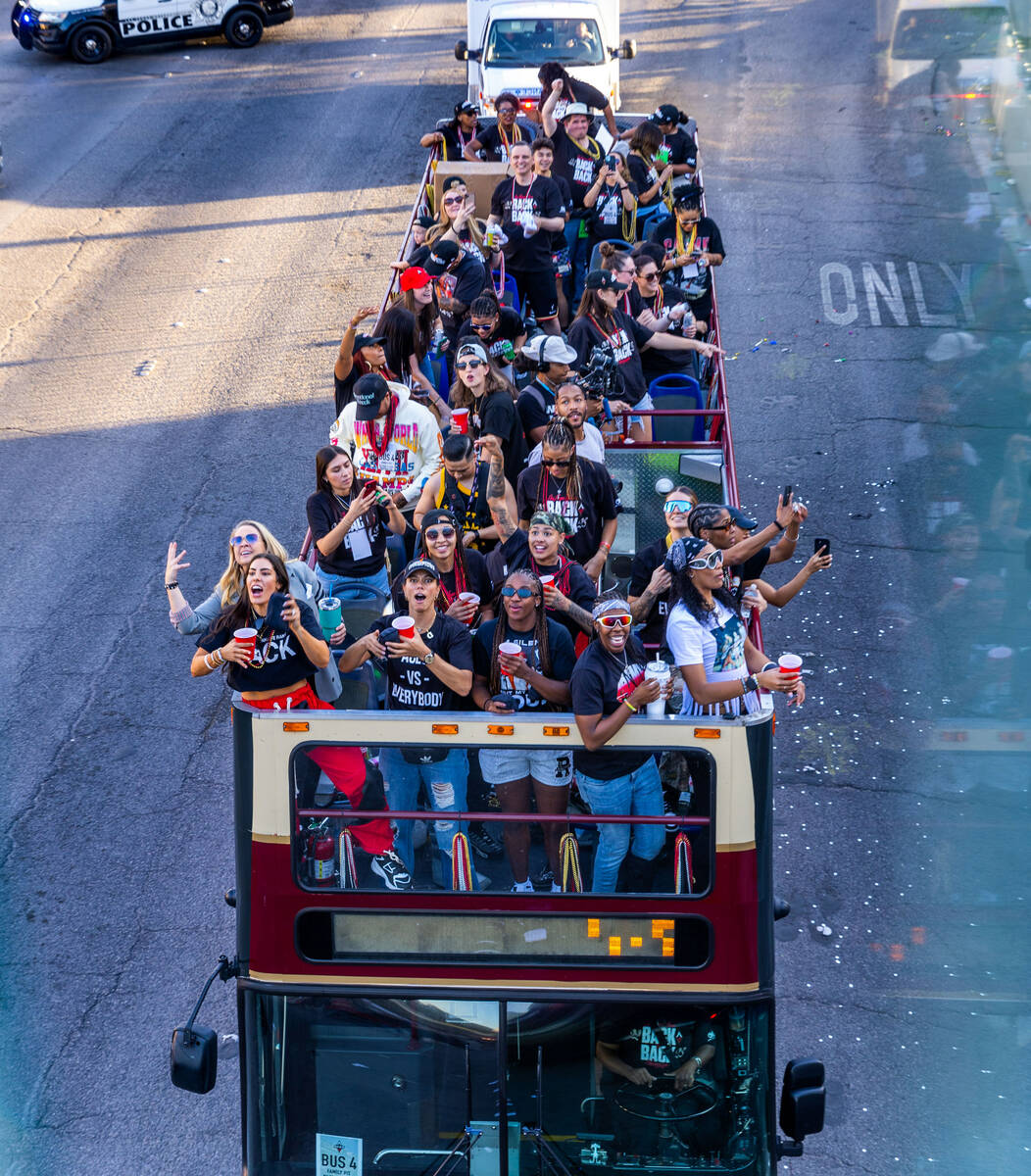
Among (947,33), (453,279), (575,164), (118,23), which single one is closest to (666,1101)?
(453,279)

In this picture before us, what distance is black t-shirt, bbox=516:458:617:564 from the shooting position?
26.3ft

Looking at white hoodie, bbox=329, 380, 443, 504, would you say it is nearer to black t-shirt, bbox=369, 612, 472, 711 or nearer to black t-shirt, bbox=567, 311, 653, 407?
black t-shirt, bbox=567, 311, 653, 407

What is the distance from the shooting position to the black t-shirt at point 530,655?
20.6ft

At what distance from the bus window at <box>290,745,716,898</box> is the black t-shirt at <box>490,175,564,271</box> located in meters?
7.70

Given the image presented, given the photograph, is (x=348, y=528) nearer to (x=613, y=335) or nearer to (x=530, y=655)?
(x=530, y=655)

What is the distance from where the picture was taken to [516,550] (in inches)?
289

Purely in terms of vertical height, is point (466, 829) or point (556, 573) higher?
point (556, 573)

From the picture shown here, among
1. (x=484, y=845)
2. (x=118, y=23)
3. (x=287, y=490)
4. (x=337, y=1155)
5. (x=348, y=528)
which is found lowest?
(x=287, y=490)

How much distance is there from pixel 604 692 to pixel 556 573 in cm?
157

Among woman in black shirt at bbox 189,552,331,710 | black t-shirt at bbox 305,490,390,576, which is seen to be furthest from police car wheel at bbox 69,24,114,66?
woman in black shirt at bbox 189,552,331,710

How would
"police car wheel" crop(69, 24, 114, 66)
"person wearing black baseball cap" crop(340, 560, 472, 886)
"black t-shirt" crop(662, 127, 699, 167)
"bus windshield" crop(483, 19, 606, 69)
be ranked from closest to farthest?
"person wearing black baseball cap" crop(340, 560, 472, 886)
"black t-shirt" crop(662, 127, 699, 167)
"bus windshield" crop(483, 19, 606, 69)
"police car wheel" crop(69, 24, 114, 66)

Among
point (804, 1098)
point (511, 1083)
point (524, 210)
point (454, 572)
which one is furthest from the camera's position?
point (524, 210)

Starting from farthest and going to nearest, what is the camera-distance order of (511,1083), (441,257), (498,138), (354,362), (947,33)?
(947,33) → (498,138) → (441,257) → (354,362) → (511,1083)

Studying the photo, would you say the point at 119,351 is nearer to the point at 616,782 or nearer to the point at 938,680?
the point at 938,680
